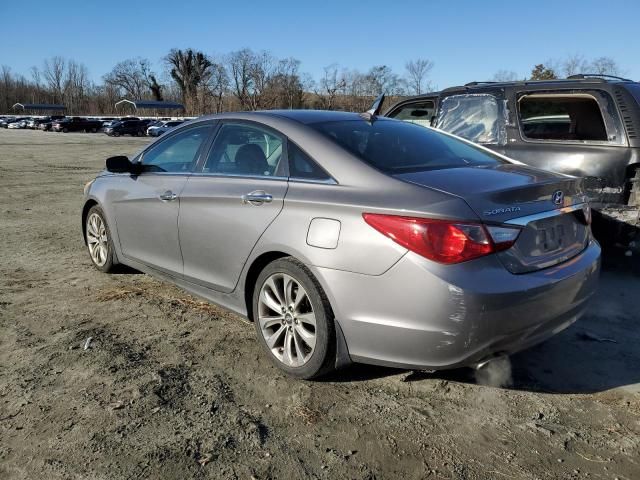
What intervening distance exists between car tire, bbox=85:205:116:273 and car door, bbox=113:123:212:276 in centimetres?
34

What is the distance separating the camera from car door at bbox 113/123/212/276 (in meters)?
4.11

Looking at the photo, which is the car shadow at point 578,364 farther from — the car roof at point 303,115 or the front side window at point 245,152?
the car roof at point 303,115

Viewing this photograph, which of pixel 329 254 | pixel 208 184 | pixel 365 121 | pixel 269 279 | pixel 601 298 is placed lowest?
pixel 601 298

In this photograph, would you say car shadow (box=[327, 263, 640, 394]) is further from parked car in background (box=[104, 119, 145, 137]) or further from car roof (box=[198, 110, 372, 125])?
parked car in background (box=[104, 119, 145, 137])

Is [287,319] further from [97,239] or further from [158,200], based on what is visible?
[97,239]

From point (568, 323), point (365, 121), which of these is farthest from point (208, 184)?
point (568, 323)

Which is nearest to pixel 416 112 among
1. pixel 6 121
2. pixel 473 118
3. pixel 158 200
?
pixel 473 118

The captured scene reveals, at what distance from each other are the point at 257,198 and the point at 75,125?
6083cm

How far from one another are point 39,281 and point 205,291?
2.21 metres

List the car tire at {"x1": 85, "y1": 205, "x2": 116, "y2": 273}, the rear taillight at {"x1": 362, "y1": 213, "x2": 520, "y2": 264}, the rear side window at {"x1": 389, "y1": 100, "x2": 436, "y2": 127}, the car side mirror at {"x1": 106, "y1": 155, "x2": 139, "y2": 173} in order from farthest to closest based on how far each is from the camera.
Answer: the rear side window at {"x1": 389, "y1": 100, "x2": 436, "y2": 127}, the car tire at {"x1": 85, "y1": 205, "x2": 116, "y2": 273}, the car side mirror at {"x1": 106, "y1": 155, "x2": 139, "y2": 173}, the rear taillight at {"x1": 362, "y1": 213, "x2": 520, "y2": 264}

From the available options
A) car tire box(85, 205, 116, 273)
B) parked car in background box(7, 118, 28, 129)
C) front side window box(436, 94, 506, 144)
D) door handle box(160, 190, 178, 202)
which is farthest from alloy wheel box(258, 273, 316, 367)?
parked car in background box(7, 118, 28, 129)

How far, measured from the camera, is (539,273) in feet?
9.14

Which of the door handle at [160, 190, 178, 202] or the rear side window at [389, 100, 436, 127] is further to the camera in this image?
the rear side window at [389, 100, 436, 127]

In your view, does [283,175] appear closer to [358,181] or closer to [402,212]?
[358,181]
